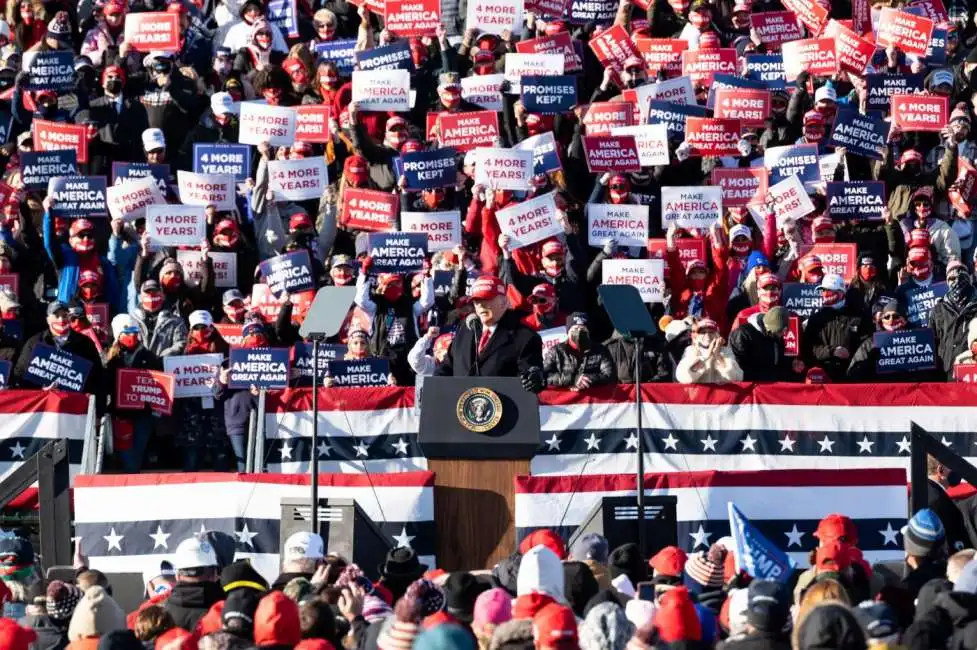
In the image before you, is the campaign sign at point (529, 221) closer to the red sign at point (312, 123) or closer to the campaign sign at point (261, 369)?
the red sign at point (312, 123)

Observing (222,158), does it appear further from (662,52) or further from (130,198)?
(662,52)

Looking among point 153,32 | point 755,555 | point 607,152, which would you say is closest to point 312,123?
point 153,32

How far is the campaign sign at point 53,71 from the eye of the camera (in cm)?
2325

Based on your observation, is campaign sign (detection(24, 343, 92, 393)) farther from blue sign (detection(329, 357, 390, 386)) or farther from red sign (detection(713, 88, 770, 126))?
red sign (detection(713, 88, 770, 126))

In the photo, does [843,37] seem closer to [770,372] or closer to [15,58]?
[770,372]

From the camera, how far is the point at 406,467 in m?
18.5

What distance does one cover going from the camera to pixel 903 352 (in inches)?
770

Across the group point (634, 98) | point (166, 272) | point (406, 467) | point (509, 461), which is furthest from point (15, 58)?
point (509, 461)

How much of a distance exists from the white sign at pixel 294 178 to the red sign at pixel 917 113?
18.2 ft

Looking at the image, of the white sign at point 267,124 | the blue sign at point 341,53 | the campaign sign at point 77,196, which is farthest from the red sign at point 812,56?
the campaign sign at point 77,196

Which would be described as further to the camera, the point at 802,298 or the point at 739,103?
the point at 739,103

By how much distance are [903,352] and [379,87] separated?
599 cm

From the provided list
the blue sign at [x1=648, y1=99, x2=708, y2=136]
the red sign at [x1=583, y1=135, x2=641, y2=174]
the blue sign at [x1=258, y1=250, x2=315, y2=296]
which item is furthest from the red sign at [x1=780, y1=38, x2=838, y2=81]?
the blue sign at [x1=258, y1=250, x2=315, y2=296]

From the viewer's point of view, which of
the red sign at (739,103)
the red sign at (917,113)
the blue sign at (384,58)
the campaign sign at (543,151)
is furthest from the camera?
the blue sign at (384,58)
